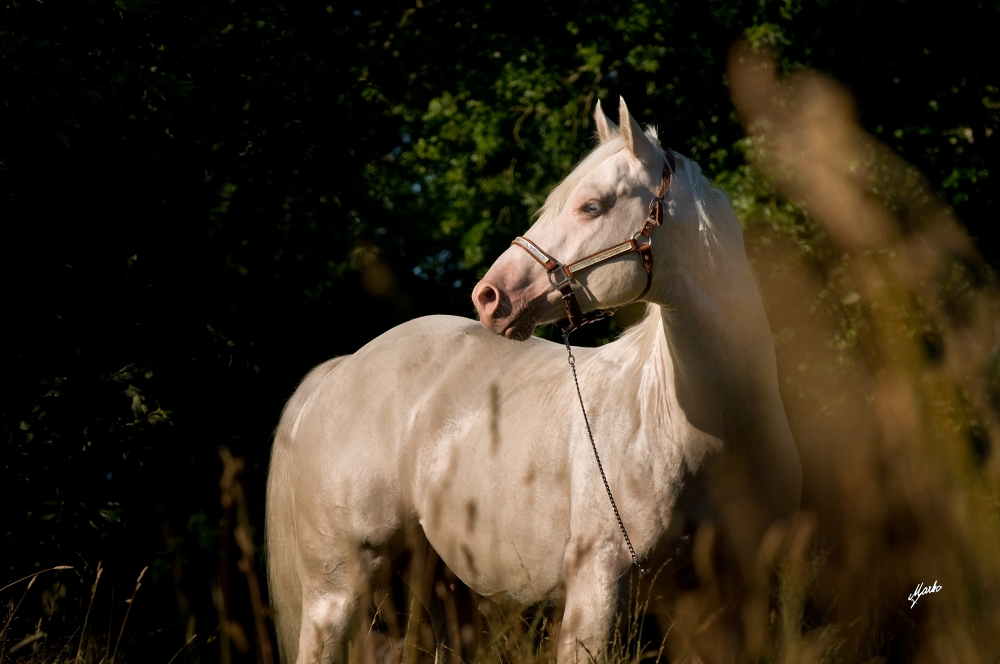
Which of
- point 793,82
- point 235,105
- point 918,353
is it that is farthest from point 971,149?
point 235,105

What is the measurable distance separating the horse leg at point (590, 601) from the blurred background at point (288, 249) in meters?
0.63

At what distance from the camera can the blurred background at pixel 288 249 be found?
166 inches

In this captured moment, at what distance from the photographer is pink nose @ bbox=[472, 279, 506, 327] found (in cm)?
277

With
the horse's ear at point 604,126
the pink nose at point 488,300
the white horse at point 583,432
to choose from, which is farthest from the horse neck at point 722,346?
the horse's ear at point 604,126

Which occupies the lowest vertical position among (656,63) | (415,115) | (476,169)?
(476,169)

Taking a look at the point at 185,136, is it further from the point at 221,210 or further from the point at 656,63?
the point at 656,63

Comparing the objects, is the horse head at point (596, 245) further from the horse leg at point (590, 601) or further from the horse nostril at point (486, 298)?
the horse leg at point (590, 601)

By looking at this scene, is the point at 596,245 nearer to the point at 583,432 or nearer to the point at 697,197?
the point at 697,197

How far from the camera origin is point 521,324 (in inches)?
110

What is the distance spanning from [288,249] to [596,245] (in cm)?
536

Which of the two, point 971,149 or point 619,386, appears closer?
point 619,386

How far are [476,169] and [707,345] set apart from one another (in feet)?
30.0

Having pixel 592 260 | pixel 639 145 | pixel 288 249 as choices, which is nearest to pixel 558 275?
pixel 592 260

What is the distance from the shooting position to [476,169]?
1159 cm
